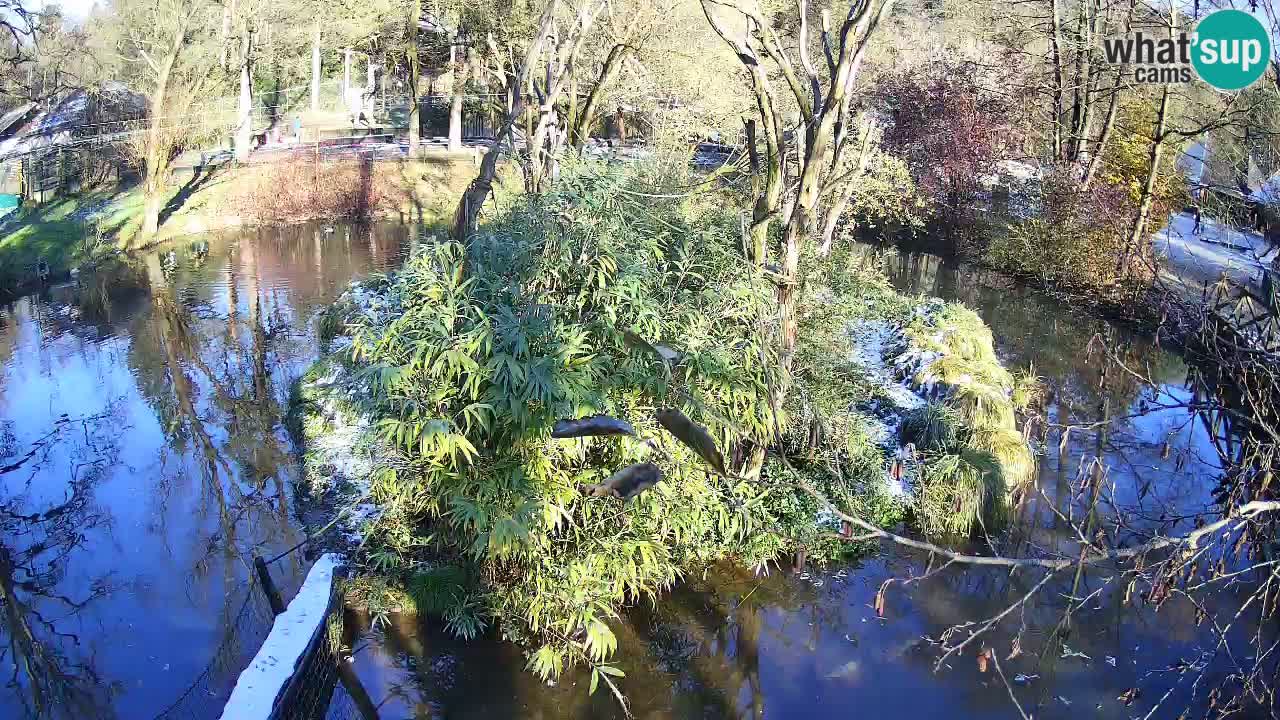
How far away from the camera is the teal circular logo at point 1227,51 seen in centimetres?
614

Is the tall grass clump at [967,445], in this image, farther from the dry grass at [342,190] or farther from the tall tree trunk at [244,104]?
the tall tree trunk at [244,104]

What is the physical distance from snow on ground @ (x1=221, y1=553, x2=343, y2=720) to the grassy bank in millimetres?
12948

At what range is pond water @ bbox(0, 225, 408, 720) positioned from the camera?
22.1ft

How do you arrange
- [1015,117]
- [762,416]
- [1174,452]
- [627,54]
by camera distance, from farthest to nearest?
[1015,117], [627,54], [1174,452], [762,416]

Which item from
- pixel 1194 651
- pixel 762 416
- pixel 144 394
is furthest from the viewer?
pixel 144 394

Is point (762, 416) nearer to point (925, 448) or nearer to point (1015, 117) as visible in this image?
point (925, 448)

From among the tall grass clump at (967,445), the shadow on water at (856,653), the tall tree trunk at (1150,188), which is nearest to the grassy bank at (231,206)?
the shadow on water at (856,653)

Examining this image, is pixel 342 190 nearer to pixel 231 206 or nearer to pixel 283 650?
pixel 231 206

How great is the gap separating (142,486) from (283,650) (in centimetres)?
440

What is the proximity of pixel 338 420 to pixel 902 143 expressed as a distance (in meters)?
13.3

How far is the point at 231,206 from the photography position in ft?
71.4

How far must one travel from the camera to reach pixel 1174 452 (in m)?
9.95

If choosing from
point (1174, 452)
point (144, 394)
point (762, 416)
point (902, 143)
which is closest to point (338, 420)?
point (144, 394)

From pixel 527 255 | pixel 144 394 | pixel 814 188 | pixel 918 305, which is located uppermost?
pixel 814 188
